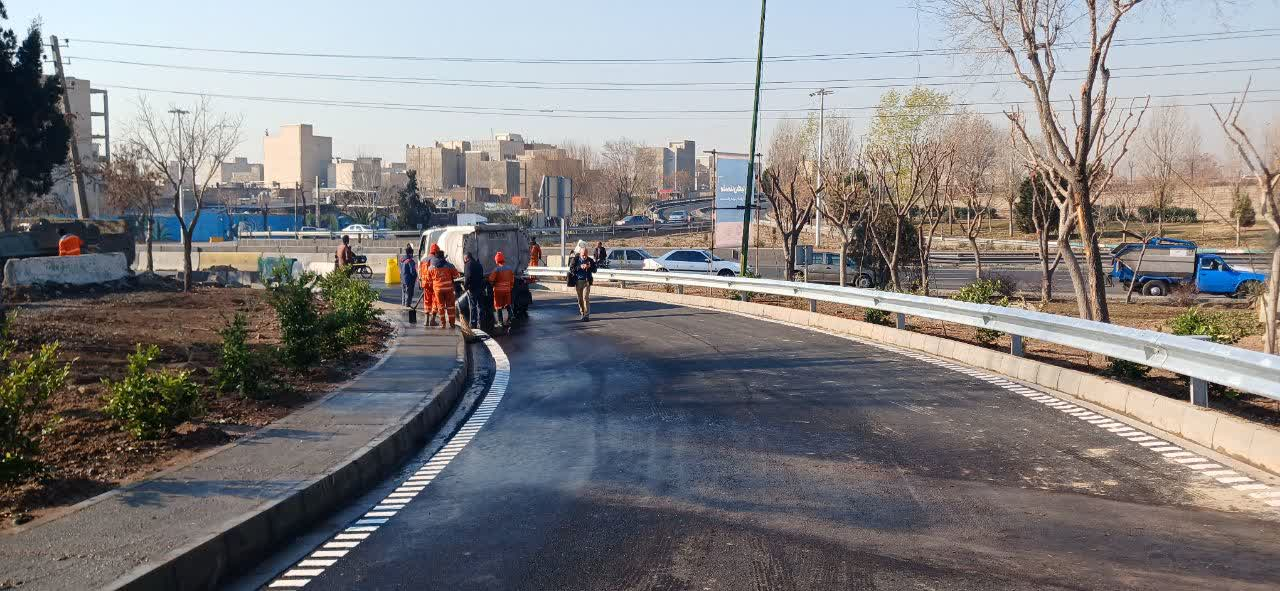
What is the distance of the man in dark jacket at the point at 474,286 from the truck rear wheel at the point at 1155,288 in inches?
1059

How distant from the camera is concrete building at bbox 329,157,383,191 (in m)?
141

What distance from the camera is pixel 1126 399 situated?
10.3 m

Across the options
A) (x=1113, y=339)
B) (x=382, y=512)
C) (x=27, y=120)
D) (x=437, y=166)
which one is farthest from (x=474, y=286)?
(x=437, y=166)

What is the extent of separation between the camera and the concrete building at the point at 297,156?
179 meters

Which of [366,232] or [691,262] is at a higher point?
[366,232]

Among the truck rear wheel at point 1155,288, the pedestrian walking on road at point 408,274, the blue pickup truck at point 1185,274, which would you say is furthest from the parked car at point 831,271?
the pedestrian walking on road at point 408,274

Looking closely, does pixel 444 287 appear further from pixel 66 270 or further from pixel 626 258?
pixel 626 258

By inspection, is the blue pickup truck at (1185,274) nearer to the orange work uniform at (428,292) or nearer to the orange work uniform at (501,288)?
the orange work uniform at (501,288)

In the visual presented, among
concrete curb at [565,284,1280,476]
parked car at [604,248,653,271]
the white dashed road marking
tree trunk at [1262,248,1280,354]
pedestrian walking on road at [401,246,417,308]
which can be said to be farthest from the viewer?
parked car at [604,248,653,271]

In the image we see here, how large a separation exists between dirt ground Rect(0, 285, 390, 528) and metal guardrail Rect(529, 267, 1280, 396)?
8.33 meters

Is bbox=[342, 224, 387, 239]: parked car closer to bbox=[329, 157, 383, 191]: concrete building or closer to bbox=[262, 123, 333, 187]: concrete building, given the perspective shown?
bbox=[329, 157, 383, 191]: concrete building

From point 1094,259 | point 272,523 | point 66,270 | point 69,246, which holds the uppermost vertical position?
point 1094,259

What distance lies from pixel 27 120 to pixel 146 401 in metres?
29.8

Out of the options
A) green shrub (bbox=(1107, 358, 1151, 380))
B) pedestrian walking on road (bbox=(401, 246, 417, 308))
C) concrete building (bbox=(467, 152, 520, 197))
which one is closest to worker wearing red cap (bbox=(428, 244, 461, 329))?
pedestrian walking on road (bbox=(401, 246, 417, 308))
